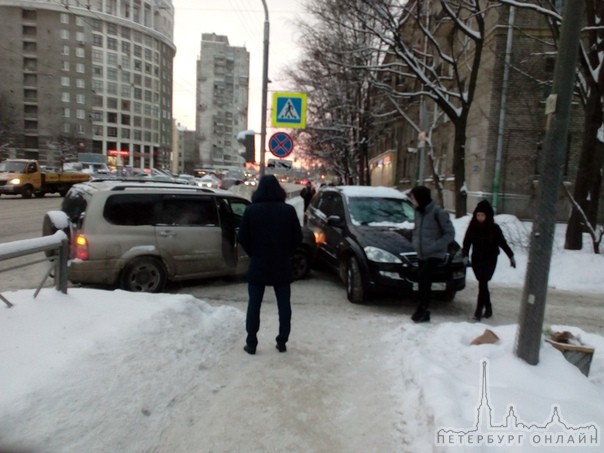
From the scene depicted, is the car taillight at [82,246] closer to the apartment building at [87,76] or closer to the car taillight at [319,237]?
the car taillight at [319,237]

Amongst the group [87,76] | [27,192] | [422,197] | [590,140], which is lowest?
[27,192]

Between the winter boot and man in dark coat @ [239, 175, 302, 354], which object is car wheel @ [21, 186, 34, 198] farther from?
the winter boot

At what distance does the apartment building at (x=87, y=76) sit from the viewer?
8462 cm

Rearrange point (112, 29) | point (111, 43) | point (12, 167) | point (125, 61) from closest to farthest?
point (12, 167) → point (112, 29) → point (111, 43) → point (125, 61)

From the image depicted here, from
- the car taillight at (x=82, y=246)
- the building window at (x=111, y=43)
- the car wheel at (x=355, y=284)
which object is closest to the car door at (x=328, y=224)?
the car wheel at (x=355, y=284)

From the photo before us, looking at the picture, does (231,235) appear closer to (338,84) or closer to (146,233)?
(146,233)

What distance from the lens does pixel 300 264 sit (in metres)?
7.95

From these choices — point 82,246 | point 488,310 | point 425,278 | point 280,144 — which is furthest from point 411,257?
point 280,144

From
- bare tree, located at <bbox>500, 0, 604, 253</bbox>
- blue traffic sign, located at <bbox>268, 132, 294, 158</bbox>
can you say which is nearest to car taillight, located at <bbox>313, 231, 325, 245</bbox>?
blue traffic sign, located at <bbox>268, 132, 294, 158</bbox>

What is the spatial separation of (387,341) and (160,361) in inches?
99.2

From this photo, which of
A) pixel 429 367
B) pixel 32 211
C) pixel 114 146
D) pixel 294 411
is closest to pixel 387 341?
pixel 429 367

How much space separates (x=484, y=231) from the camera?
19.5 ft

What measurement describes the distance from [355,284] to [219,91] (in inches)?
4091

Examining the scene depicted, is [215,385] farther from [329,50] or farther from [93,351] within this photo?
[329,50]
